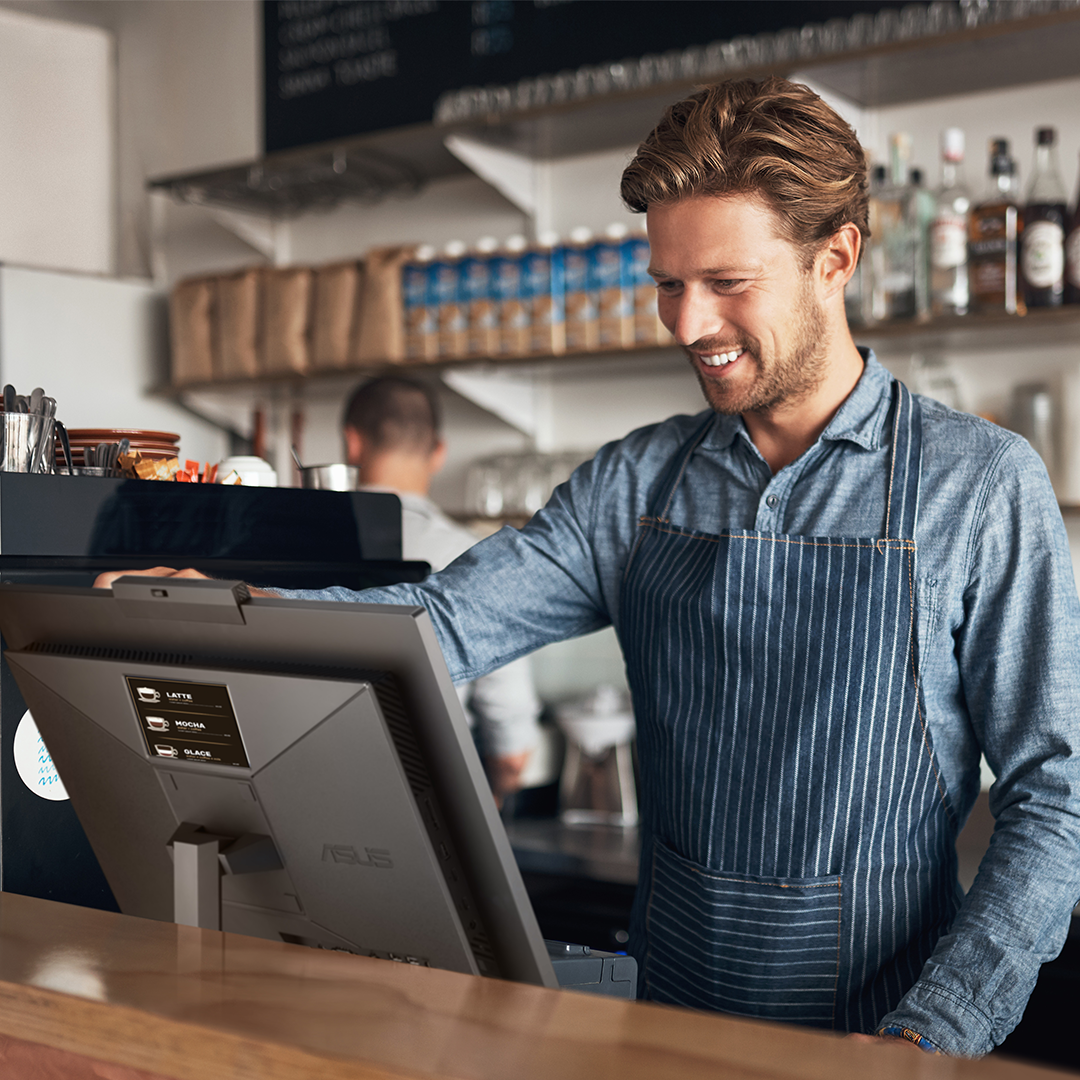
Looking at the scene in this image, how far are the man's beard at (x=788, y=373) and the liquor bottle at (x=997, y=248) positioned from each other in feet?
3.95

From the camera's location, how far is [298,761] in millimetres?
809

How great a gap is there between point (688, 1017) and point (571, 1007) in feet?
0.22

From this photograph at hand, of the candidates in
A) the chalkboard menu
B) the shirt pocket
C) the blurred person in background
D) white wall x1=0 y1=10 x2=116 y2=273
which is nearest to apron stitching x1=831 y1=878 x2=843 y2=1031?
the shirt pocket

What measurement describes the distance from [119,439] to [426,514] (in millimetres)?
1208

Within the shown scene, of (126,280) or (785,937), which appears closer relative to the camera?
(785,937)

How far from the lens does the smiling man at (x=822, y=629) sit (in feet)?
3.89

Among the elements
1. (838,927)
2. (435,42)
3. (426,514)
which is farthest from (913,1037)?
(435,42)

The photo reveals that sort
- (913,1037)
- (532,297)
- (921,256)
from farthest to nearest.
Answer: (532,297) < (921,256) < (913,1037)

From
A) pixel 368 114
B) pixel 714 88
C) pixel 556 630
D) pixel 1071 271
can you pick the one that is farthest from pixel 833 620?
pixel 368 114

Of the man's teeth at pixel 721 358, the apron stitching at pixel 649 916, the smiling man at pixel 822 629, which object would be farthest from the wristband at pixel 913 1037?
the man's teeth at pixel 721 358

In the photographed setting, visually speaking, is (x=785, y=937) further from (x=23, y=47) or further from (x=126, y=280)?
(x=23, y=47)

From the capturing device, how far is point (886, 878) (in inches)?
48.9

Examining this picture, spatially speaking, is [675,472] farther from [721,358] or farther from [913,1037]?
[913,1037]

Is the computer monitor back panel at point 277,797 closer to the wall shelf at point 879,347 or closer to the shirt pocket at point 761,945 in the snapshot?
the shirt pocket at point 761,945
